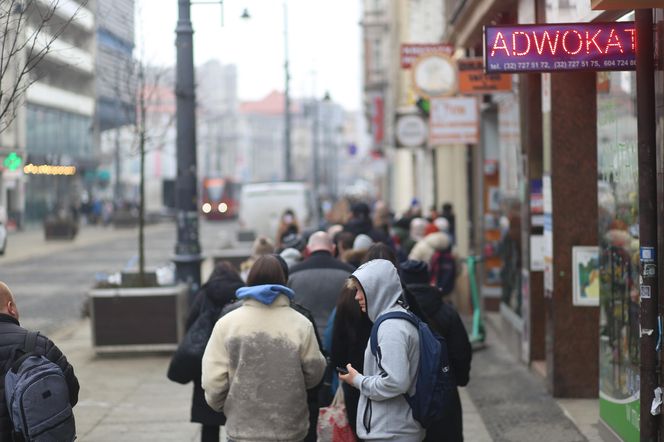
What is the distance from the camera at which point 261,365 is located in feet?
20.2

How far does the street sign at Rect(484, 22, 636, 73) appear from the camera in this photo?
7766mm

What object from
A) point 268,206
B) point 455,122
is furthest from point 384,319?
point 268,206

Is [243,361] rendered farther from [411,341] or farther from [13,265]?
[13,265]

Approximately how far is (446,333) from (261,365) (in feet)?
4.32

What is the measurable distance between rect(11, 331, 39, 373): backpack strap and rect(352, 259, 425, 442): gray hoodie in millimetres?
1505

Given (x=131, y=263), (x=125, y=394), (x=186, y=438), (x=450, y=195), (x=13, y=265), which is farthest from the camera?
(x=13, y=265)

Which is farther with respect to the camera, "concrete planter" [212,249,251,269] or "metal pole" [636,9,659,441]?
"concrete planter" [212,249,251,269]

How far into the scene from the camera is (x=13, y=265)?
34656 mm

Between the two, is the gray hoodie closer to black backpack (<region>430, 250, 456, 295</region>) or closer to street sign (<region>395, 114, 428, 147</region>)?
black backpack (<region>430, 250, 456, 295</region>)

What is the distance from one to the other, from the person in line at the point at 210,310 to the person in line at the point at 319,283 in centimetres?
68

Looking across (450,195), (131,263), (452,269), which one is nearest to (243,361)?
(452,269)

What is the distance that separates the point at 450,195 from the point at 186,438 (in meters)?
15.5

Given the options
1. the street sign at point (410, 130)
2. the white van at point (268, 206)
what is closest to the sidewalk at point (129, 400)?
the street sign at point (410, 130)

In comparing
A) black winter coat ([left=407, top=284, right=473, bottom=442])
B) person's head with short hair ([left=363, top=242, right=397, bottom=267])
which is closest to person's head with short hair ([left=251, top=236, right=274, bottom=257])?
black winter coat ([left=407, top=284, right=473, bottom=442])
